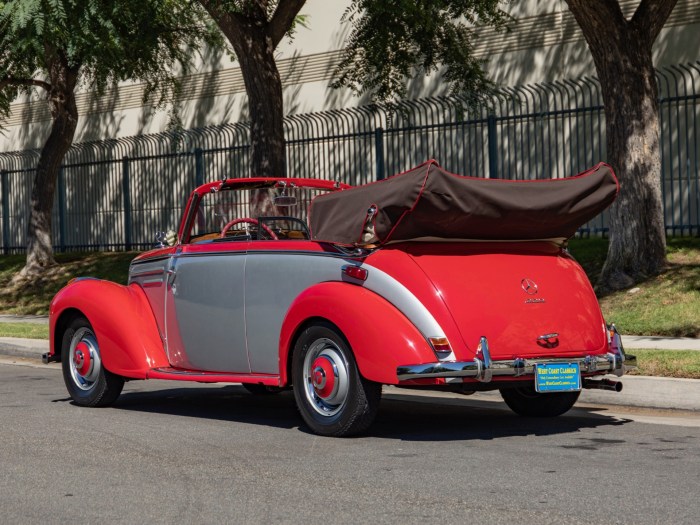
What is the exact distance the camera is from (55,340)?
34.7ft

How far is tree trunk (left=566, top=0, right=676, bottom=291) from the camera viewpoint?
15.9 meters

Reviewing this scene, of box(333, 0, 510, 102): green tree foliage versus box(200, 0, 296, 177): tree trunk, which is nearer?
box(200, 0, 296, 177): tree trunk

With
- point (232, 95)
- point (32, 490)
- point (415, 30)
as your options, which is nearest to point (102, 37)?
point (415, 30)

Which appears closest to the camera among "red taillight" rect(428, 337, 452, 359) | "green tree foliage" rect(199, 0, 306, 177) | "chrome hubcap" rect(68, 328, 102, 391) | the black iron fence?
"red taillight" rect(428, 337, 452, 359)

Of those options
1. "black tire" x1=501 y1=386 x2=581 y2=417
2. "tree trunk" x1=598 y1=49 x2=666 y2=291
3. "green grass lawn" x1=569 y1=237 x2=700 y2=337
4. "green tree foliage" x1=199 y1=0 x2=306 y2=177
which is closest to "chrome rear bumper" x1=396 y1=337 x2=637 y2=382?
"black tire" x1=501 y1=386 x2=581 y2=417

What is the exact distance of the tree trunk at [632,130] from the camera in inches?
625

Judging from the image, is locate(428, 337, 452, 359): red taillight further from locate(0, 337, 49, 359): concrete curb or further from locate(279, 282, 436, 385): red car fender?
locate(0, 337, 49, 359): concrete curb

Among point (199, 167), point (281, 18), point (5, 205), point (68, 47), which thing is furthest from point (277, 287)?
point (5, 205)

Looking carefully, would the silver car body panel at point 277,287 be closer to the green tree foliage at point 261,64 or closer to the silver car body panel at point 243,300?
the silver car body panel at point 243,300

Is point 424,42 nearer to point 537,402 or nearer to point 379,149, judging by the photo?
point 379,149

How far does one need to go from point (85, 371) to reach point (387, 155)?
13.5m

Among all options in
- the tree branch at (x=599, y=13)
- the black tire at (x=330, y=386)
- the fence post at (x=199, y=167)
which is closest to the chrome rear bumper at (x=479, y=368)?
the black tire at (x=330, y=386)

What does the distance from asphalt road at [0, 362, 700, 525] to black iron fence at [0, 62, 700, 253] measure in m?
10.5

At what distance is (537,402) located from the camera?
9219 millimetres
